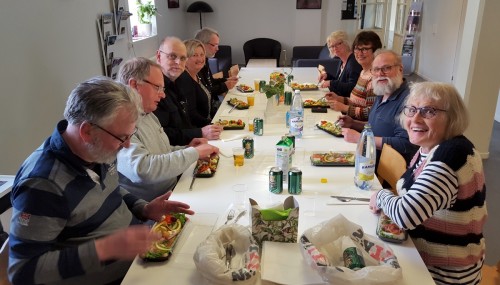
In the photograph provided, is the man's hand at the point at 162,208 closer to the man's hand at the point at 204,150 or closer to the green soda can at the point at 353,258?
the man's hand at the point at 204,150

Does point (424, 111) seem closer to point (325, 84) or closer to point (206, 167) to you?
point (206, 167)

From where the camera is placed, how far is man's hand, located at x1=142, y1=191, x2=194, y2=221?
1.47 meters

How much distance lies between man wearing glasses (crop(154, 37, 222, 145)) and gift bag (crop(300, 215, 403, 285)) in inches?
49.9

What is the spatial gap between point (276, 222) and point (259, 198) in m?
0.35

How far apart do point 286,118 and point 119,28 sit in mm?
2508

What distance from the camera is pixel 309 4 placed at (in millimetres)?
7145

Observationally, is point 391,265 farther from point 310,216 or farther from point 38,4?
point 38,4

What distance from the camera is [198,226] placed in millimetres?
1396

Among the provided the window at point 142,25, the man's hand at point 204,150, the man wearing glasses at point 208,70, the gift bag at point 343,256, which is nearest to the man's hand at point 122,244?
the gift bag at point 343,256

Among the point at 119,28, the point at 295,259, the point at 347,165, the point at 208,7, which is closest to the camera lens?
the point at 295,259

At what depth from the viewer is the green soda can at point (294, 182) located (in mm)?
1605

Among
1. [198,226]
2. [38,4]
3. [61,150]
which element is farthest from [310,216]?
[38,4]

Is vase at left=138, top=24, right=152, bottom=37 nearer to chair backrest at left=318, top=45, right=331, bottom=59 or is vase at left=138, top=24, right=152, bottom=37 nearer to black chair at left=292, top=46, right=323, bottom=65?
black chair at left=292, top=46, right=323, bottom=65

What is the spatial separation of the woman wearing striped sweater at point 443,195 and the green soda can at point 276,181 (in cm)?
38
